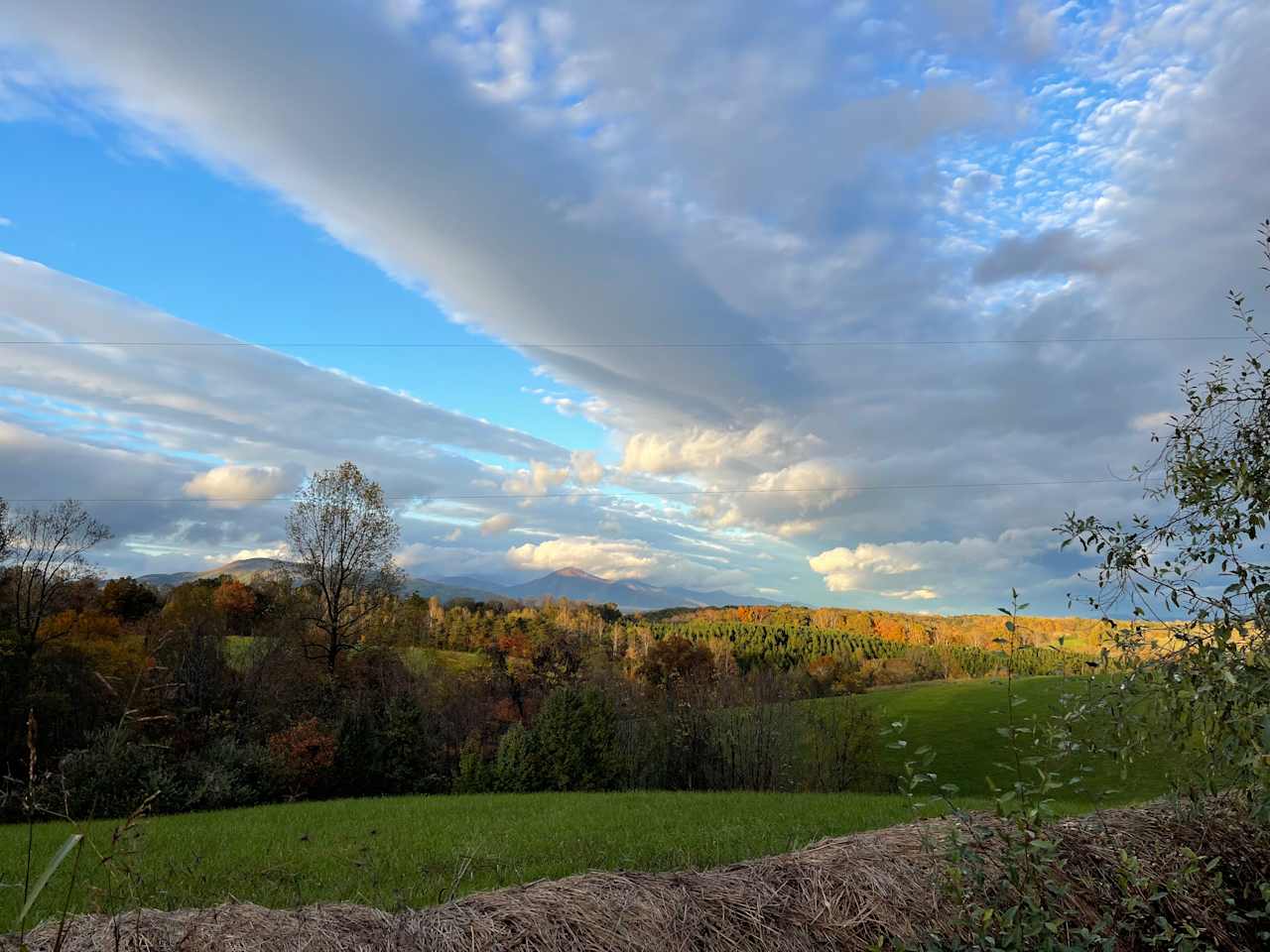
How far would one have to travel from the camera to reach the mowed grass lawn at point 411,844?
5.89m

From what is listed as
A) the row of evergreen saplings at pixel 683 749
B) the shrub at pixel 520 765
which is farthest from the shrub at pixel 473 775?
the shrub at pixel 520 765

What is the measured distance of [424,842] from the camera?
9336mm

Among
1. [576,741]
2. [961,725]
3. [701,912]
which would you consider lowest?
[961,725]

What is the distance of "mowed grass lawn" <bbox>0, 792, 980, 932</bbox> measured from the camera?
589 cm

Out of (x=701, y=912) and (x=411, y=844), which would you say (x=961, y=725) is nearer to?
(x=411, y=844)

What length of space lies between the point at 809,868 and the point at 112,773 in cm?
1452

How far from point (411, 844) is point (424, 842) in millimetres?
183

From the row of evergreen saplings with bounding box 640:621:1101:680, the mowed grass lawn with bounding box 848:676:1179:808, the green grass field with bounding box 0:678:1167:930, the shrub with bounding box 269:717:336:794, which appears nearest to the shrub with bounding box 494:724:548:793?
the green grass field with bounding box 0:678:1167:930

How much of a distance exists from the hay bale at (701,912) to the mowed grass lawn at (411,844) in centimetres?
38

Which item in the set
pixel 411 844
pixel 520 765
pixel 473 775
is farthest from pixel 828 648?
pixel 411 844

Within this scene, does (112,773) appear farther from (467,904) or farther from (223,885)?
(467,904)

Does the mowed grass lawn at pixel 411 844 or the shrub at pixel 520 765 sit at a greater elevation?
the mowed grass lawn at pixel 411 844

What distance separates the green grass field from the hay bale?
0.37 meters

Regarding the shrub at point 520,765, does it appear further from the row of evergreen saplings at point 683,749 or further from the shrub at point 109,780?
the shrub at point 109,780
